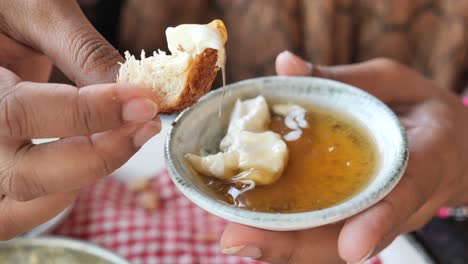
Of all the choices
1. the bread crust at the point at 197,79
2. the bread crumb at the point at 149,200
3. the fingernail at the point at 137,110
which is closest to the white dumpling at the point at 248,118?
the bread crust at the point at 197,79

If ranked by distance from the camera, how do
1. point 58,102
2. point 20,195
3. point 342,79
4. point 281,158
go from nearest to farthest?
point 58,102
point 20,195
point 281,158
point 342,79

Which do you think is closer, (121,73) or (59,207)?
(121,73)

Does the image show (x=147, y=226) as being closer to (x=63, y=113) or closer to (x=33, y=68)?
(x=33, y=68)

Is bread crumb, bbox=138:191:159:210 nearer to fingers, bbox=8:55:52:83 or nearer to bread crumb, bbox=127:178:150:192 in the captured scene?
bread crumb, bbox=127:178:150:192

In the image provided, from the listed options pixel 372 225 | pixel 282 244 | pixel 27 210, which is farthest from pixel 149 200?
pixel 372 225

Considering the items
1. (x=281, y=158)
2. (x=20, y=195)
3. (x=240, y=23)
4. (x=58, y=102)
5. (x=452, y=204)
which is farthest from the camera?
(x=240, y=23)

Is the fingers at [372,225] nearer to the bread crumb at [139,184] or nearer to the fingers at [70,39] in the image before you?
the fingers at [70,39]

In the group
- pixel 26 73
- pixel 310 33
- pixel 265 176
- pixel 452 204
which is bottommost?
pixel 452 204

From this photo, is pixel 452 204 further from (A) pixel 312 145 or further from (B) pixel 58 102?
(B) pixel 58 102

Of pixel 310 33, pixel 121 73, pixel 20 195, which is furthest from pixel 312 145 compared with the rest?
pixel 310 33
